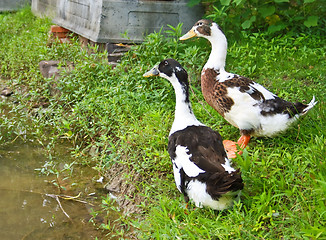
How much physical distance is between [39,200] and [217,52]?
2229 millimetres

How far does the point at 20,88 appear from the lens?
238 inches

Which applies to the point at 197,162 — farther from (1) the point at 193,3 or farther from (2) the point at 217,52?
(1) the point at 193,3

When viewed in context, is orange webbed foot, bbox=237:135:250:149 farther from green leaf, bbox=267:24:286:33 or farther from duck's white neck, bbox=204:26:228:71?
green leaf, bbox=267:24:286:33

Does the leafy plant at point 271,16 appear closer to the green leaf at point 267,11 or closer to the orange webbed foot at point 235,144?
the green leaf at point 267,11

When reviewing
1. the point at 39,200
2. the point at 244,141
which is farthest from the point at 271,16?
the point at 39,200

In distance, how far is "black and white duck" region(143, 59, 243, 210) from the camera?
2.60m

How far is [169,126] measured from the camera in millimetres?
4051

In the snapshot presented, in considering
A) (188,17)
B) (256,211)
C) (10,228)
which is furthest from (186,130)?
(188,17)

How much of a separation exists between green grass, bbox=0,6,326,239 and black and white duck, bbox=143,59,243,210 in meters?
0.14

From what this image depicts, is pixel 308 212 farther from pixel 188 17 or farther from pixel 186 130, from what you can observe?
pixel 188 17

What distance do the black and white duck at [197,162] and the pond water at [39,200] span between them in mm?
881

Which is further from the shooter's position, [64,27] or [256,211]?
[64,27]

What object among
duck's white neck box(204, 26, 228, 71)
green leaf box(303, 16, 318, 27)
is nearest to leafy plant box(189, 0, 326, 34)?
green leaf box(303, 16, 318, 27)

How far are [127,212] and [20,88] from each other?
3469mm
